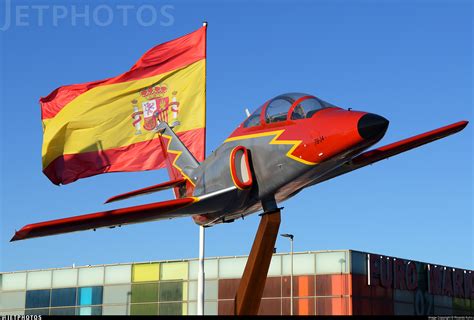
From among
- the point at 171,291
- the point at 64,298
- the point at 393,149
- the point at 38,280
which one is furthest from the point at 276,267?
the point at 393,149

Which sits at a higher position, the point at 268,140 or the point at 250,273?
the point at 268,140

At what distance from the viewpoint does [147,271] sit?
213ft

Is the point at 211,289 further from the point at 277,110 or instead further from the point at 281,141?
the point at 281,141

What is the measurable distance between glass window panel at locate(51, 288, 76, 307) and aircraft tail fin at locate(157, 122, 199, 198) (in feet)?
127

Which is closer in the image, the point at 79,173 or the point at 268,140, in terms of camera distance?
the point at 268,140

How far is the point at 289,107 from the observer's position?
73.0 ft

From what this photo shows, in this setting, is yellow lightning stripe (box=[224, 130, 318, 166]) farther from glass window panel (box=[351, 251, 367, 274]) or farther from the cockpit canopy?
glass window panel (box=[351, 251, 367, 274])

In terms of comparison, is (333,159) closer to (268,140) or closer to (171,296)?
(268,140)

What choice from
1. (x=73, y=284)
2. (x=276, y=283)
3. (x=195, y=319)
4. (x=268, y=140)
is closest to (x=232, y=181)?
(x=268, y=140)

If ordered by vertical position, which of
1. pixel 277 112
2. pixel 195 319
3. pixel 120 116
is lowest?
pixel 195 319

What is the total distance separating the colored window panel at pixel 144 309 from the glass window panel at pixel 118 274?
2166 mm

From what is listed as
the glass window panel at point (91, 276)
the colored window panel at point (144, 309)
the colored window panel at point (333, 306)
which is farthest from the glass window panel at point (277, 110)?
the glass window panel at point (91, 276)

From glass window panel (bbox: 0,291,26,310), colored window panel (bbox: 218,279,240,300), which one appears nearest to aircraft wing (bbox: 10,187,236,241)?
colored window panel (bbox: 218,279,240,300)

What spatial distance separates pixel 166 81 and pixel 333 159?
720 inches
